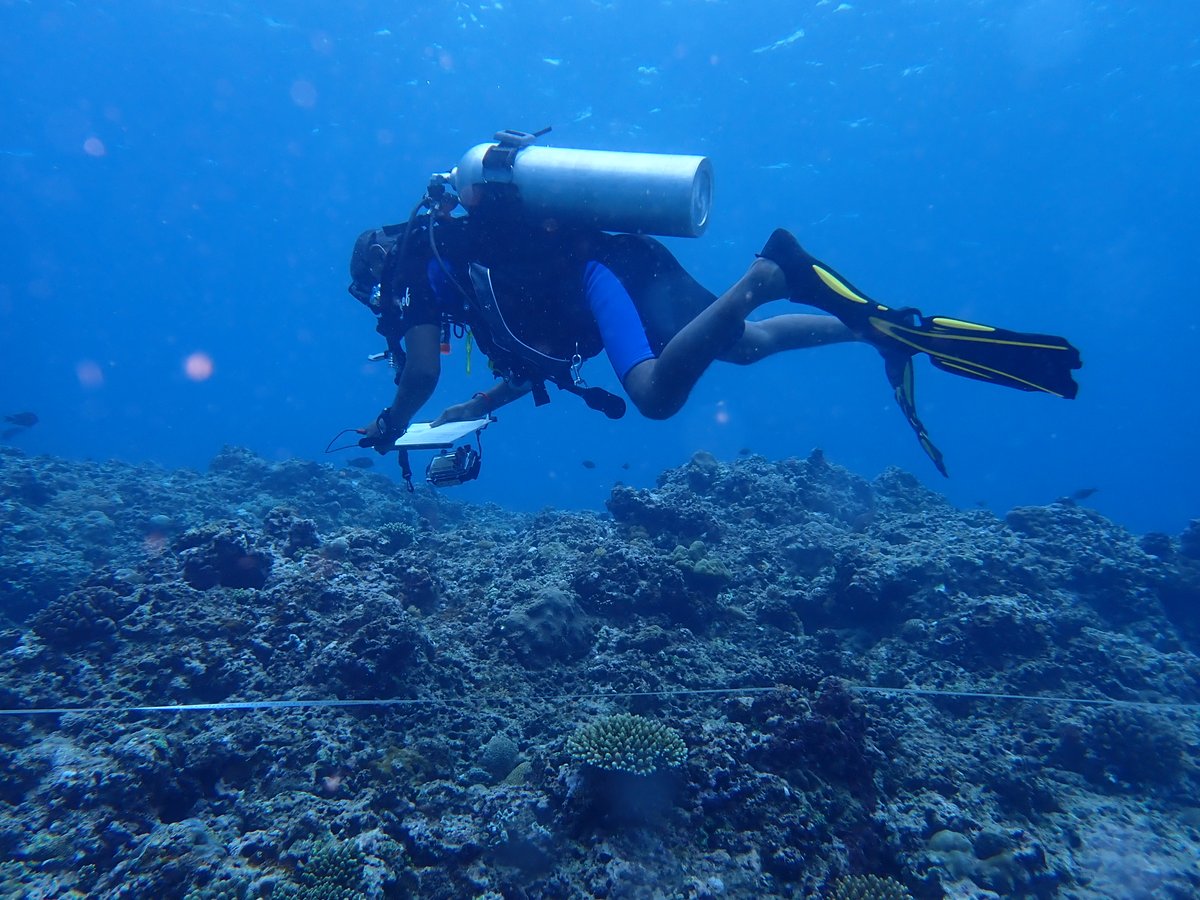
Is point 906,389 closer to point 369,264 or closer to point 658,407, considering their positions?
point 658,407

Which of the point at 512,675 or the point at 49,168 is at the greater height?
the point at 49,168

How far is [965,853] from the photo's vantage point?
428 cm

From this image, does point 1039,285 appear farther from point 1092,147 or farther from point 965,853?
point 965,853

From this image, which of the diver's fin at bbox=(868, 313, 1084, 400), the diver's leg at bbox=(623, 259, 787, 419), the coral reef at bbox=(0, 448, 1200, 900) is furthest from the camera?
the diver's leg at bbox=(623, 259, 787, 419)

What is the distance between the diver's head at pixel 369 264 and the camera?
5.52 metres

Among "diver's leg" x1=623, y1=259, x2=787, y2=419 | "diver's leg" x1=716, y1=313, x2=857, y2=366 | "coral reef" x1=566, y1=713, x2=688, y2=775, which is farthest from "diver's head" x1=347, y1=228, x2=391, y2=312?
Result: "coral reef" x1=566, y1=713, x2=688, y2=775

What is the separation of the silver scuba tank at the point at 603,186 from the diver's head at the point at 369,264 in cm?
95

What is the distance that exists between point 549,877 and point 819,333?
16.0 feet

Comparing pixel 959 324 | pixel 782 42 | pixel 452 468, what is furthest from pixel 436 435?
pixel 782 42

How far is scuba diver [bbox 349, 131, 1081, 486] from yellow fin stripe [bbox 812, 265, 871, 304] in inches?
12.5

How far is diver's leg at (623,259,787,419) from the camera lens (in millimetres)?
4316


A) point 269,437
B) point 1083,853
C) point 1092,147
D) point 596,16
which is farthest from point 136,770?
point 269,437

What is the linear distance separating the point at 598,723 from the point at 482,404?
3.38 metres

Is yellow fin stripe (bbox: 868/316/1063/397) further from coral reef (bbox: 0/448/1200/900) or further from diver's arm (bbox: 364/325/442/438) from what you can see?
diver's arm (bbox: 364/325/442/438)
